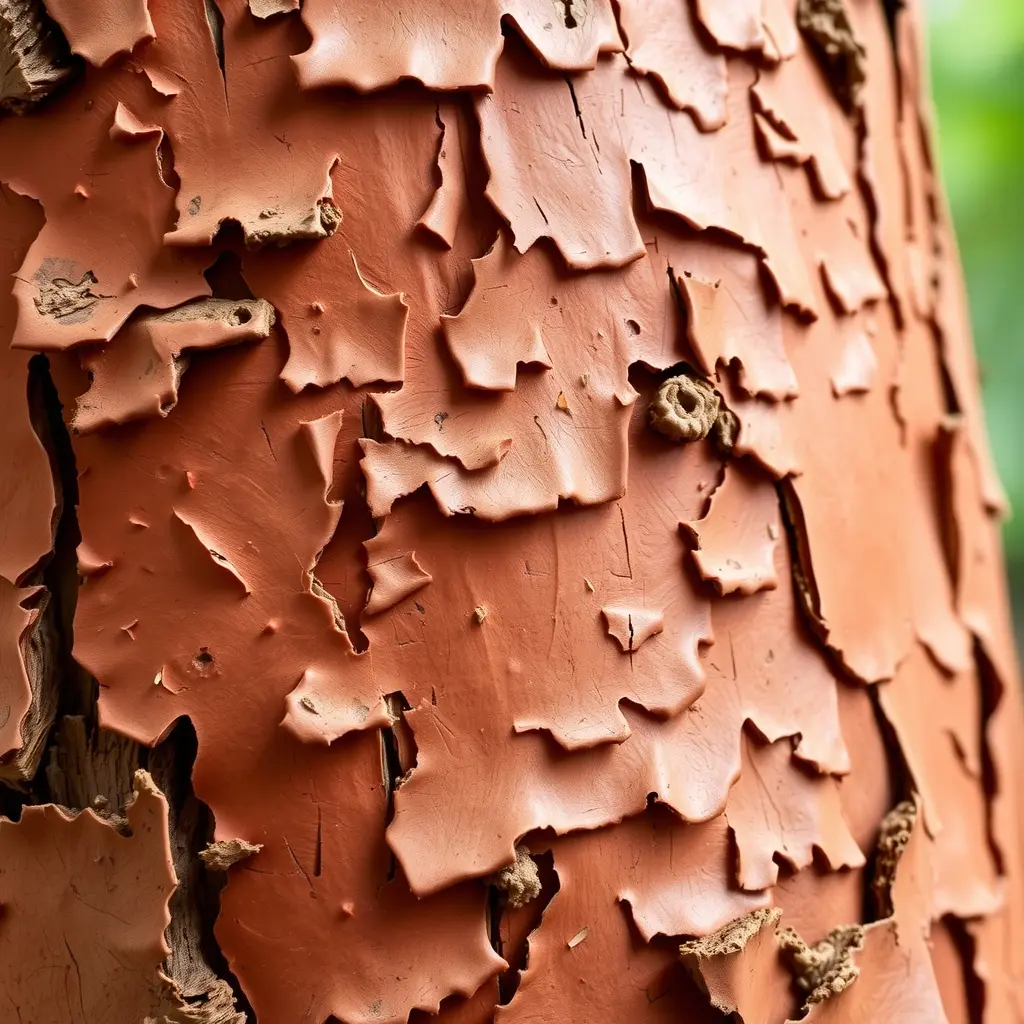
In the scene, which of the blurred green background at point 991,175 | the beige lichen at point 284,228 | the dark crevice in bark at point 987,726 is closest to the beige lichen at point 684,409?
the beige lichen at point 284,228

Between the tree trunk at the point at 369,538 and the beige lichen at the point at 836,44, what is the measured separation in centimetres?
13

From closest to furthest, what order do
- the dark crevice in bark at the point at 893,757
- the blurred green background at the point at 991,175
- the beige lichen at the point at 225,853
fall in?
the beige lichen at the point at 225,853, the dark crevice in bark at the point at 893,757, the blurred green background at the point at 991,175

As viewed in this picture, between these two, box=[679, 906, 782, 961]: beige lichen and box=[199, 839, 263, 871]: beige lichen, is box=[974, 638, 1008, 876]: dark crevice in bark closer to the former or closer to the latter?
box=[679, 906, 782, 961]: beige lichen

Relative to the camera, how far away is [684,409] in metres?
0.49

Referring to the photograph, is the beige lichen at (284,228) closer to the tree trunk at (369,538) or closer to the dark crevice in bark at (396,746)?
the tree trunk at (369,538)

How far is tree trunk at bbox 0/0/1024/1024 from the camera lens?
448 millimetres

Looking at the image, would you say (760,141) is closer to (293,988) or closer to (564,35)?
(564,35)

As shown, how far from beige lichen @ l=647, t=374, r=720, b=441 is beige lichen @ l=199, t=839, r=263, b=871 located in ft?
0.84

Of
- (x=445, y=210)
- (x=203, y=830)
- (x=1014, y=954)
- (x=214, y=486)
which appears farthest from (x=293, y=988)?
(x=1014, y=954)

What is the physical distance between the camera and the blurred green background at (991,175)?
4.32 feet

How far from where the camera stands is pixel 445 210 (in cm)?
46

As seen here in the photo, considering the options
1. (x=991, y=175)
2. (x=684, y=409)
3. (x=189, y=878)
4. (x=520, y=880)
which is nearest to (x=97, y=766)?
(x=189, y=878)

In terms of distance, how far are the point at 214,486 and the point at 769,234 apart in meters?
0.30

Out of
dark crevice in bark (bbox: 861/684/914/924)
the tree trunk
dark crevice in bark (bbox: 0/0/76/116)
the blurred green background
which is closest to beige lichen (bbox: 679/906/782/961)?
the tree trunk
